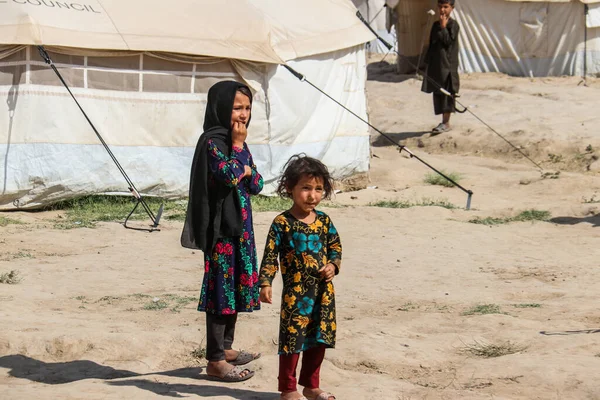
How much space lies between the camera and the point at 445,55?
43.0ft

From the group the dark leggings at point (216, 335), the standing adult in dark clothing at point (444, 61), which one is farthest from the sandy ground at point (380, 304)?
the standing adult in dark clothing at point (444, 61)

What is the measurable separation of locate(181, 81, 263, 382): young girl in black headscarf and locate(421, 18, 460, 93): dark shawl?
8784 mm

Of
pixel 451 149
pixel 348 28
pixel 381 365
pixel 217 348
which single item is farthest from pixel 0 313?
pixel 451 149

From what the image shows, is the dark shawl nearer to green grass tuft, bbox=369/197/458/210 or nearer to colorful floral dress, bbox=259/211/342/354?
green grass tuft, bbox=369/197/458/210

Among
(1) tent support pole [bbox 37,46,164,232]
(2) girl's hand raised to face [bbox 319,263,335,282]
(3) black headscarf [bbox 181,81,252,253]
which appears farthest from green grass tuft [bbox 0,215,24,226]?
(2) girl's hand raised to face [bbox 319,263,335,282]

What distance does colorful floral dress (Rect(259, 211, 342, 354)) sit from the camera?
4.09 metres

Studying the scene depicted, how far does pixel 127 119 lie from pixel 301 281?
5.26m

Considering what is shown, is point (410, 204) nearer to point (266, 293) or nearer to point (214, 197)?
point (214, 197)

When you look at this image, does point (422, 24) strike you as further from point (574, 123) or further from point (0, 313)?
point (0, 313)

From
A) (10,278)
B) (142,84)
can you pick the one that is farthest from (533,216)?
(10,278)

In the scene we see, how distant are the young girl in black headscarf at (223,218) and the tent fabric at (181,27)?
4367 mm

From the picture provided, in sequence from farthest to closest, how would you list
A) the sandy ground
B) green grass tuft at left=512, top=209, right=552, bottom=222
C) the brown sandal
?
green grass tuft at left=512, top=209, right=552, bottom=222
the sandy ground
the brown sandal

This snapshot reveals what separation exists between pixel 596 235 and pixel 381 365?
12.8 ft

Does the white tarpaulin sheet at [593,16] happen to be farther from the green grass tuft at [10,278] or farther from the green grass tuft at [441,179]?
A: the green grass tuft at [10,278]
